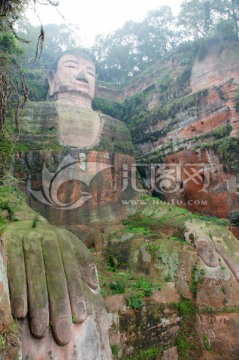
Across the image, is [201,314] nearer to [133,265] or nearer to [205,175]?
[133,265]

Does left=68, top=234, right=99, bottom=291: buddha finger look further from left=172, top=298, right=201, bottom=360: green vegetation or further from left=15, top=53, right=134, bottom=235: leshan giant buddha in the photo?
left=15, top=53, right=134, bottom=235: leshan giant buddha

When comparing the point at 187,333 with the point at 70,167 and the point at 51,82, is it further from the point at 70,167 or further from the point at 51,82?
the point at 51,82

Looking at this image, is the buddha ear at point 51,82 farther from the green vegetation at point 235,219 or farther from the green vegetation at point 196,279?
the green vegetation at point 196,279

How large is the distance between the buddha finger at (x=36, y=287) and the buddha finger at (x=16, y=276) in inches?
3.5

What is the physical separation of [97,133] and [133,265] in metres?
6.83

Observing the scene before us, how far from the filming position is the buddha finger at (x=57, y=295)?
5125 mm

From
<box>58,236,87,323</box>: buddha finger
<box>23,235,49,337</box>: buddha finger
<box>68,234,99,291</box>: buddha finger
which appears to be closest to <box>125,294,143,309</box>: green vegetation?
<box>68,234,99,291</box>: buddha finger

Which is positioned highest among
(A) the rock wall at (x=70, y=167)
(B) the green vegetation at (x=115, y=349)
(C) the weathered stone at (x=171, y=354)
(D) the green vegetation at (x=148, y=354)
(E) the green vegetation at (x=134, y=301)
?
(A) the rock wall at (x=70, y=167)

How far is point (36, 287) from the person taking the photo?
521cm

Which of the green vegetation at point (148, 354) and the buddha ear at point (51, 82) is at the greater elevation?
the buddha ear at point (51, 82)

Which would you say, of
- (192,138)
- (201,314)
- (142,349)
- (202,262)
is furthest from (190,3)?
(142,349)

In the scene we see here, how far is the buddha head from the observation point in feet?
55.7

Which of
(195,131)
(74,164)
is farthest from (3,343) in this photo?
(195,131)

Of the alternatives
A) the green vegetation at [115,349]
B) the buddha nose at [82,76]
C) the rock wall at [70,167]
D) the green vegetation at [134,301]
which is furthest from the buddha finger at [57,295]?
the buddha nose at [82,76]
